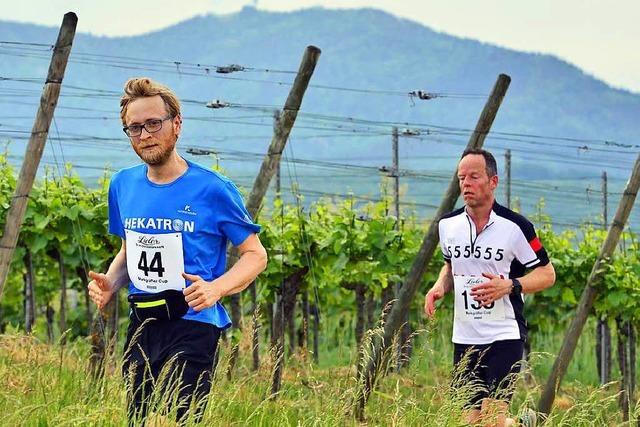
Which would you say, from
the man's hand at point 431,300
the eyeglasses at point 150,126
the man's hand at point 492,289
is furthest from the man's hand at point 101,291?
the man's hand at point 492,289

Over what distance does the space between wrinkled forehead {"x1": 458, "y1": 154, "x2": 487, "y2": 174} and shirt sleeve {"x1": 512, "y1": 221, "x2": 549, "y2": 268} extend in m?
0.39

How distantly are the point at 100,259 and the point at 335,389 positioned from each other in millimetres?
6122

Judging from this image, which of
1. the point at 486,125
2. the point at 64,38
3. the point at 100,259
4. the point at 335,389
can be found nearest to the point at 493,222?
the point at 335,389

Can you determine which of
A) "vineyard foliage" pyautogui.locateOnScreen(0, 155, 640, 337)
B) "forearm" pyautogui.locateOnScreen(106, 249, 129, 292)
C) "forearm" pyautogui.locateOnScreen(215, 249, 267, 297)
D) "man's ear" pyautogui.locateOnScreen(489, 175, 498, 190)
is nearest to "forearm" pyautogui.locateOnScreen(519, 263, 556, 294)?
"man's ear" pyautogui.locateOnScreen(489, 175, 498, 190)

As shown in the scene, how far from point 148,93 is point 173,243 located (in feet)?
1.88

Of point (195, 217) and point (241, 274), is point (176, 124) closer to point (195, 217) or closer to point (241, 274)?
point (195, 217)

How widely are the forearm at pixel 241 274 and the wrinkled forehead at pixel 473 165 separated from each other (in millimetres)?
1933

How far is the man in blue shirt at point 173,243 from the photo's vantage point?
5.33 metres

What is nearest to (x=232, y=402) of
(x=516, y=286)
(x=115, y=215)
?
(x=115, y=215)

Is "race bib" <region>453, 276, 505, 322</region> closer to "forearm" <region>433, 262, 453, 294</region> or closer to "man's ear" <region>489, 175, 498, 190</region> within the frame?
"forearm" <region>433, 262, 453, 294</region>

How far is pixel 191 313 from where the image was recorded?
541 centimetres

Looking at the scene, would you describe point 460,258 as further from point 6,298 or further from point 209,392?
point 6,298

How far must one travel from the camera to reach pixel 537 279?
7199mm

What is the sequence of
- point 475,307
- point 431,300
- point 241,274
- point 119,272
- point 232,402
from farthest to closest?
1. point 475,307
2. point 431,300
3. point 232,402
4. point 119,272
5. point 241,274
